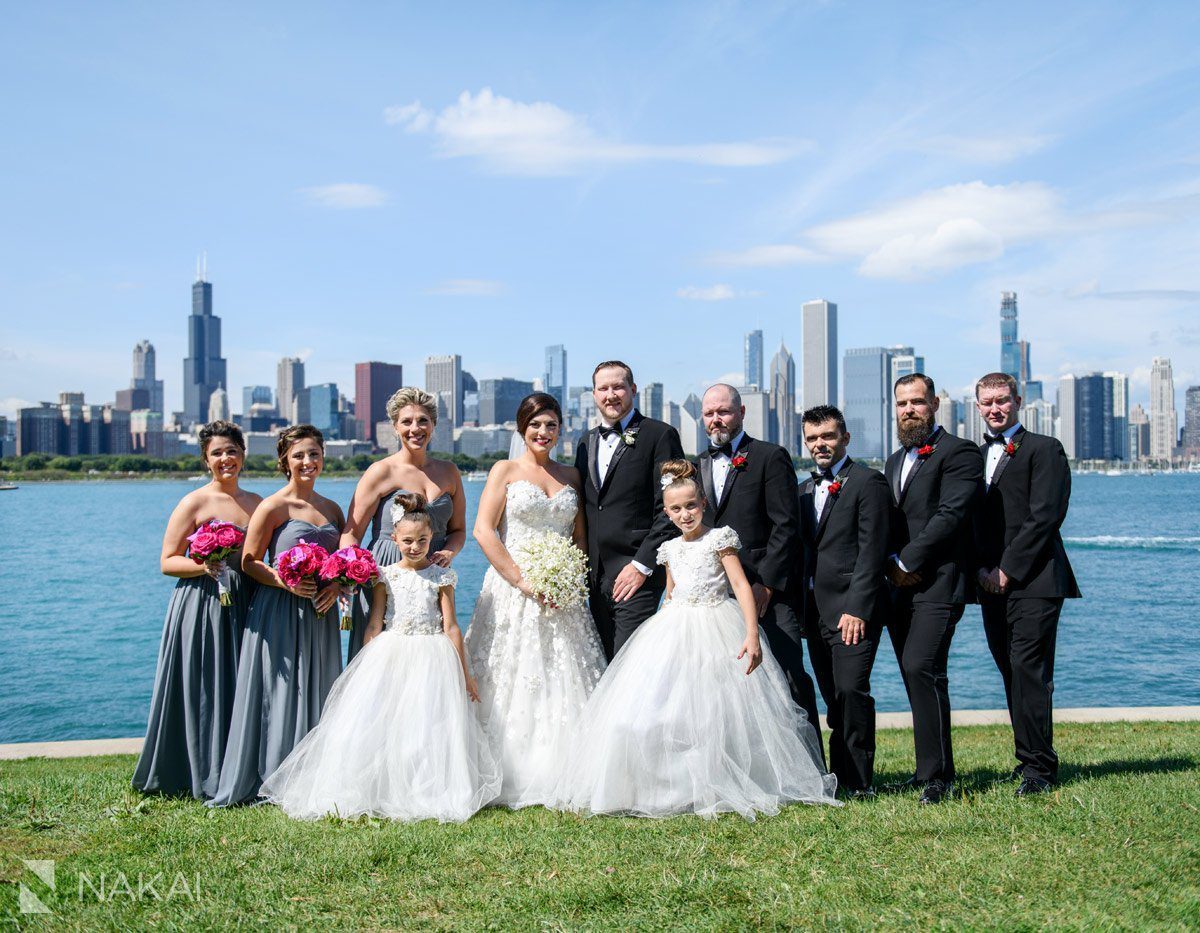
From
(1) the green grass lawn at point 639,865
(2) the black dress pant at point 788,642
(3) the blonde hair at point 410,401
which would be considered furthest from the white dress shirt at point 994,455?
(3) the blonde hair at point 410,401

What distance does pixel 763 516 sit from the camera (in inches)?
263

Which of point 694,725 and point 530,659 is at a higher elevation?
point 530,659

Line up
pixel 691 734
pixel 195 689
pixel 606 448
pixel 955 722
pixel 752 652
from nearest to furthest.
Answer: pixel 691 734 → pixel 752 652 → pixel 195 689 → pixel 606 448 → pixel 955 722

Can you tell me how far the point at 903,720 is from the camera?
1234cm

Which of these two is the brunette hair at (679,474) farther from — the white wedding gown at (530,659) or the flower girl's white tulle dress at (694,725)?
the white wedding gown at (530,659)

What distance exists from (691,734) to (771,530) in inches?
56.9

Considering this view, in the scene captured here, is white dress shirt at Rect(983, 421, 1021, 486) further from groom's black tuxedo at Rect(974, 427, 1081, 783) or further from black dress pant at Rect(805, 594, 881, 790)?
black dress pant at Rect(805, 594, 881, 790)

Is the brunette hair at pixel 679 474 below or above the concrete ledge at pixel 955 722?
above

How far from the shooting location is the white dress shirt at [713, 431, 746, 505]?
670cm

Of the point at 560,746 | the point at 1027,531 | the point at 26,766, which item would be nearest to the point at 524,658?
the point at 560,746

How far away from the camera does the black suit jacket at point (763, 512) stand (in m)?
6.53

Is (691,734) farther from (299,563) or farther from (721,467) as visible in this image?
(299,563)

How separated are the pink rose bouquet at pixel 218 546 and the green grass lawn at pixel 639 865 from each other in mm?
1435
